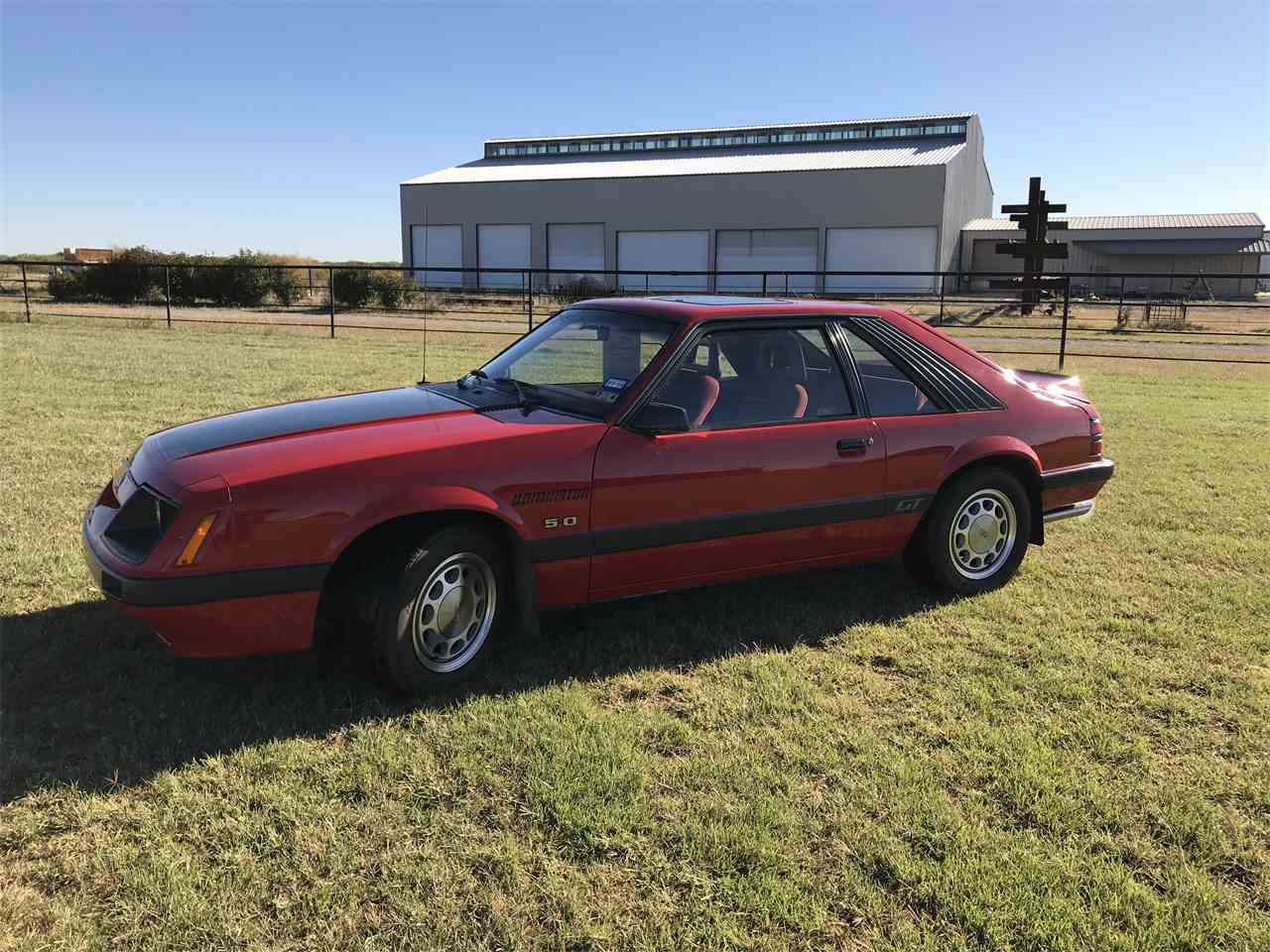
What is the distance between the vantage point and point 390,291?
98.1 feet

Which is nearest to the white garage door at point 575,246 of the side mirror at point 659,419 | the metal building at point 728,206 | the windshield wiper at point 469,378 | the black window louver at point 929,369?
the metal building at point 728,206

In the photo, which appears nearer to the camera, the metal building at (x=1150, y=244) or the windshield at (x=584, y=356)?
the windshield at (x=584, y=356)

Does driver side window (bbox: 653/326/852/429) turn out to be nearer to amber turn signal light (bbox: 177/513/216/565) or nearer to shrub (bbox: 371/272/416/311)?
amber turn signal light (bbox: 177/513/216/565)

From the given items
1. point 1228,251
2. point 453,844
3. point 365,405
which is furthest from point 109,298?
point 1228,251

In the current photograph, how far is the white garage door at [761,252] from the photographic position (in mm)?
43094

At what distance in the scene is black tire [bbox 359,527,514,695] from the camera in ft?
10.9

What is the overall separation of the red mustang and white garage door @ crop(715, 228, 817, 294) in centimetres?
3844

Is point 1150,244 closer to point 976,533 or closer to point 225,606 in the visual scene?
point 976,533

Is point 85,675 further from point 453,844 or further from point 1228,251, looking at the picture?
point 1228,251

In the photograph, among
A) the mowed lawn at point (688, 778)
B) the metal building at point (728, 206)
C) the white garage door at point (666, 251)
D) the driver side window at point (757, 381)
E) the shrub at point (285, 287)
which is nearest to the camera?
the mowed lawn at point (688, 778)

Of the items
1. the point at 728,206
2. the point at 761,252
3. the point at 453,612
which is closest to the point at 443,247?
the point at 728,206

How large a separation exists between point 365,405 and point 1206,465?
694 cm

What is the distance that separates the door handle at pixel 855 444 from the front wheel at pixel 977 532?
56cm

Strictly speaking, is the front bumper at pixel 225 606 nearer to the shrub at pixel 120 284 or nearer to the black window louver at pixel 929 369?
the black window louver at pixel 929 369
